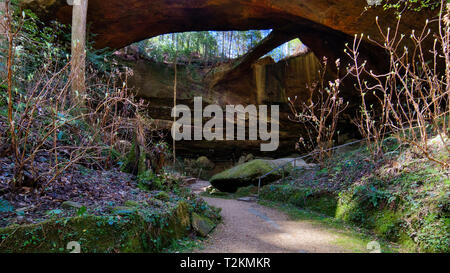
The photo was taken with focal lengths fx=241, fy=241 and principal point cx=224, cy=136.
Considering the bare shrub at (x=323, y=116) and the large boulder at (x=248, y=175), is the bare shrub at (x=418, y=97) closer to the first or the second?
the bare shrub at (x=323, y=116)

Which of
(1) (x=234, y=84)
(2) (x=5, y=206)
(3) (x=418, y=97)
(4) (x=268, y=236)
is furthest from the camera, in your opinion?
(1) (x=234, y=84)

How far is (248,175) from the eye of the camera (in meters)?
9.88

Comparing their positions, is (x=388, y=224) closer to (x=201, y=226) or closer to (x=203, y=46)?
(x=201, y=226)

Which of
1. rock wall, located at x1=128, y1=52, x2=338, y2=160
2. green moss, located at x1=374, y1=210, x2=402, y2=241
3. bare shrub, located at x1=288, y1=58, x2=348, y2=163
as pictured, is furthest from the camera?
rock wall, located at x1=128, y1=52, x2=338, y2=160

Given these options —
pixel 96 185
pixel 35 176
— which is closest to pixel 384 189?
pixel 96 185

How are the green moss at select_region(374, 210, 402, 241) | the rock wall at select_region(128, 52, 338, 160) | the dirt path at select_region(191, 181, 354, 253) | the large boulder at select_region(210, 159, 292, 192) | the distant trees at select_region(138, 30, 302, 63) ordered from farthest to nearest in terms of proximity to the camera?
the distant trees at select_region(138, 30, 302, 63)
the rock wall at select_region(128, 52, 338, 160)
the large boulder at select_region(210, 159, 292, 192)
the green moss at select_region(374, 210, 402, 241)
the dirt path at select_region(191, 181, 354, 253)

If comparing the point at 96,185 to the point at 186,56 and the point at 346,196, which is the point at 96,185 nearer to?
the point at 346,196

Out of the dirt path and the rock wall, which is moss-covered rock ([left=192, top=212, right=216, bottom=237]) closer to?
the dirt path

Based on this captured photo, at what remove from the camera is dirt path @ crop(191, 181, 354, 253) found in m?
3.39

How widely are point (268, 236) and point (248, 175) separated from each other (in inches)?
232

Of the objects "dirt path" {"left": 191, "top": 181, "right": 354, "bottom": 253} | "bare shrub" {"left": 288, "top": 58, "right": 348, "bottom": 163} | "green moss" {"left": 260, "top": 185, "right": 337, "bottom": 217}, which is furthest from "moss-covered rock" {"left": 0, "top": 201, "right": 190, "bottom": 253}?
"bare shrub" {"left": 288, "top": 58, "right": 348, "bottom": 163}

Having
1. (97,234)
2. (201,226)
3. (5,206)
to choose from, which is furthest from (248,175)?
(5,206)

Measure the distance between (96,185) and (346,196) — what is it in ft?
15.9

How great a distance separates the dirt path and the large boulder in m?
3.94
